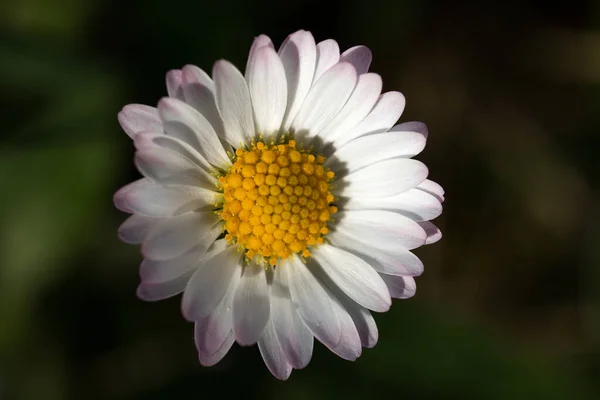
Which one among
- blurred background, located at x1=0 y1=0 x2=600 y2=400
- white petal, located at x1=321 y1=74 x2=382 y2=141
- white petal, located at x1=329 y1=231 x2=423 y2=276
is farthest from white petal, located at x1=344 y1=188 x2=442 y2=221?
blurred background, located at x1=0 y1=0 x2=600 y2=400

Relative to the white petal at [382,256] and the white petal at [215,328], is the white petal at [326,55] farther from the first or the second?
the white petal at [215,328]

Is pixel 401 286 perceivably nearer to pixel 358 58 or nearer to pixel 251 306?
pixel 251 306

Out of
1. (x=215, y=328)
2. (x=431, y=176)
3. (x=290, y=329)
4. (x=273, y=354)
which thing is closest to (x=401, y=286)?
(x=290, y=329)

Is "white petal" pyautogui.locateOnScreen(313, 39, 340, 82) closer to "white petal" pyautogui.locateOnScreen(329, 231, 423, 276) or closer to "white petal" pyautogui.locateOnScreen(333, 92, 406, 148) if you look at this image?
"white petal" pyautogui.locateOnScreen(333, 92, 406, 148)

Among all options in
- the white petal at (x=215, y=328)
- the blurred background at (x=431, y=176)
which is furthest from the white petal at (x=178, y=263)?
the blurred background at (x=431, y=176)

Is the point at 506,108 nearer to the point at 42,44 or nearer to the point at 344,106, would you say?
the point at 344,106

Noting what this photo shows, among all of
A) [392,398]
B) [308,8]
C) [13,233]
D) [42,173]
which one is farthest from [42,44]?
[392,398]
